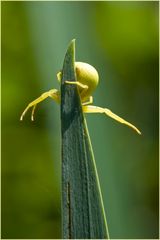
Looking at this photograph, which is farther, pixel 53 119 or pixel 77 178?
pixel 53 119

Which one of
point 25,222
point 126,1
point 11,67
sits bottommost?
point 25,222

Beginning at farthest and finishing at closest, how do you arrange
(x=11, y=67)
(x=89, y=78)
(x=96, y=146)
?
(x=11, y=67), (x=96, y=146), (x=89, y=78)

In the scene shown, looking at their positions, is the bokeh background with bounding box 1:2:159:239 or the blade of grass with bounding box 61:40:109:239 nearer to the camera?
the blade of grass with bounding box 61:40:109:239

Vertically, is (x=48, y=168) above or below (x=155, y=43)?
below

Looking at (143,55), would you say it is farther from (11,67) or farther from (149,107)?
(11,67)

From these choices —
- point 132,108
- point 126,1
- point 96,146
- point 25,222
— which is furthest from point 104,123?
point 126,1
